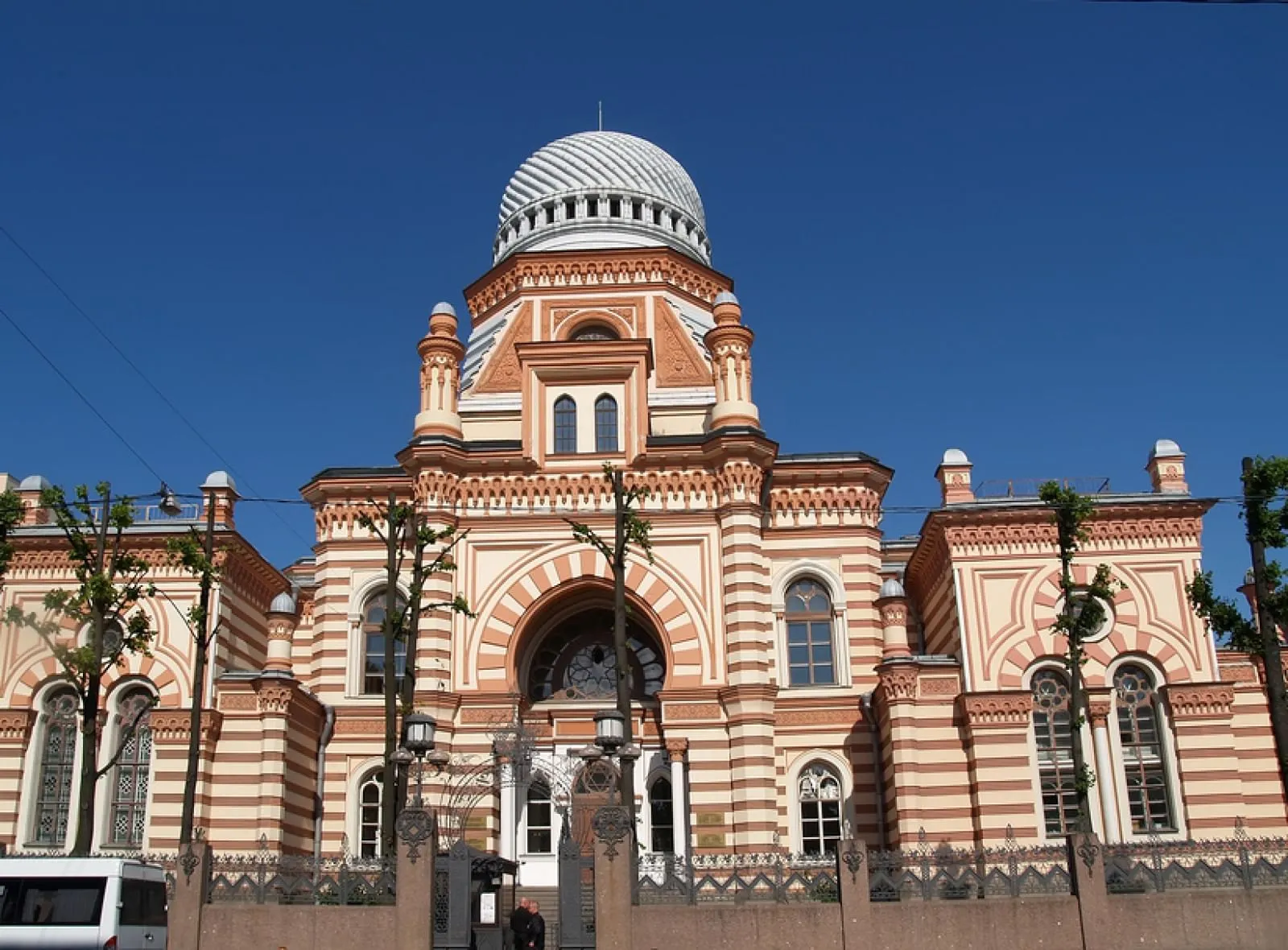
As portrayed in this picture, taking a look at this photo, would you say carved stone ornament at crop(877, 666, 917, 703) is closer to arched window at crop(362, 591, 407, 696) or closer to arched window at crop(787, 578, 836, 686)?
arched window at crop(787, 578, 836, 686)

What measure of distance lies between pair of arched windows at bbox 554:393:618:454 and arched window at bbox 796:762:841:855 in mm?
10665

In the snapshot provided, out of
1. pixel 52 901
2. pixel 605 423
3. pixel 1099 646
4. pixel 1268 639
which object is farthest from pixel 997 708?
pixel 52 901

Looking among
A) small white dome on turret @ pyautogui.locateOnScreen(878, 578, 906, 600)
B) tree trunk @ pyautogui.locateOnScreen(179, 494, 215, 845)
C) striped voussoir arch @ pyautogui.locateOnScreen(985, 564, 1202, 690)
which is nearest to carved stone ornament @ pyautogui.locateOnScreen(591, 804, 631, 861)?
tree trunk @ pyautogui.locateOnScreen(179, 494, 215, 845)

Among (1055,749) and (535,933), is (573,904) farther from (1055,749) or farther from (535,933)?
(1055,749)

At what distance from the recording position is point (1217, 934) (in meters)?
23.2

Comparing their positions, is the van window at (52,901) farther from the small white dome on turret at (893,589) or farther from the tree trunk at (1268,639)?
the tree trunk at (1268,639)

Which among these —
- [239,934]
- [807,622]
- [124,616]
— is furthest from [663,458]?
[239,934]

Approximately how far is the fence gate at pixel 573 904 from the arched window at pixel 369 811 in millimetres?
12571

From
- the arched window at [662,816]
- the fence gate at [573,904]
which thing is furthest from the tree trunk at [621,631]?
the arched window at [662,816]

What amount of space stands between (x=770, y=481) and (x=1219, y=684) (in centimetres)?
1281

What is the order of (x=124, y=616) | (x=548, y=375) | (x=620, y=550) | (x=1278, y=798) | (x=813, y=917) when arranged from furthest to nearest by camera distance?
(x=548, y=375) < (x=124, y=616) < (x=1278, y=798) < (x=620, y=550) < (x=813, y=917)

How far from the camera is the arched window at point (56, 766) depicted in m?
33.9

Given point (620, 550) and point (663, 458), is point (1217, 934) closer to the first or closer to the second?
point (620, 550)

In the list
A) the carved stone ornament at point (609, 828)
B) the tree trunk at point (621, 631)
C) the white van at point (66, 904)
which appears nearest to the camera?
the white van at point (66, 904)
